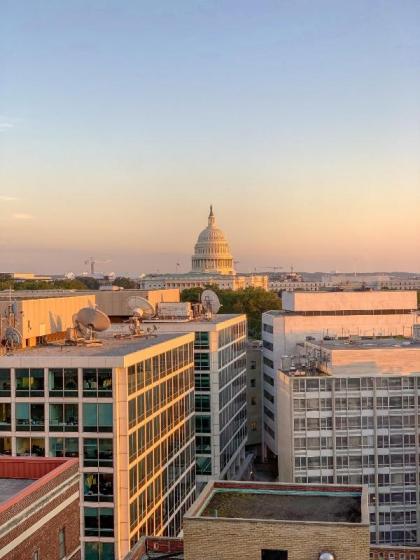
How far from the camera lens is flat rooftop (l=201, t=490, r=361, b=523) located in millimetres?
24281

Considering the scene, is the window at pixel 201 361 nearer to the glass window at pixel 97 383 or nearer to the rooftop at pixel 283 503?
the glass window at pixel 97 383

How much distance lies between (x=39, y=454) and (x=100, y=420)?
3.83 metres

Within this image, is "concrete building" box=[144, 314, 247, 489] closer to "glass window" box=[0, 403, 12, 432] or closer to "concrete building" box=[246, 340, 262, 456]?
"concrete building" box=[246, 340, 262, 456]

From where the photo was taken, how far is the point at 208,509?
2527 cm

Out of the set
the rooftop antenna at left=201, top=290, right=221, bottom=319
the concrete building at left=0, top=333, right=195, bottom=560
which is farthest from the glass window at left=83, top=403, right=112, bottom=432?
the rooftop antenna at left=201, top=290, right=221, bottom=319

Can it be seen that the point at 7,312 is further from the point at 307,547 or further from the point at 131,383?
the point at 307,547

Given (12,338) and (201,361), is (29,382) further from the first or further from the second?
(201,361)

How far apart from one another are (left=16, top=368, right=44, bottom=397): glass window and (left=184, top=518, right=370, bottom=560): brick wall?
19.2 meters

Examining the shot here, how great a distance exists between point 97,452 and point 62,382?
4.05 meters

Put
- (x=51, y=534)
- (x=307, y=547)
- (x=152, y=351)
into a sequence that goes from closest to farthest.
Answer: (x=307, y=547) < (x=51, y=534) < (x=152, y=351)

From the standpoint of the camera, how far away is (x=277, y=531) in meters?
22.5

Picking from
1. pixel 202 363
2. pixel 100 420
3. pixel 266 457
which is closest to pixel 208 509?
pixel 100 420

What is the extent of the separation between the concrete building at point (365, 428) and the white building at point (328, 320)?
22.5m

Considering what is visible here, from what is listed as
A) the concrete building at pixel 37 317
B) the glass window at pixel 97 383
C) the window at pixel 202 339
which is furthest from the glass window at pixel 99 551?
the window at pixel 202 339
